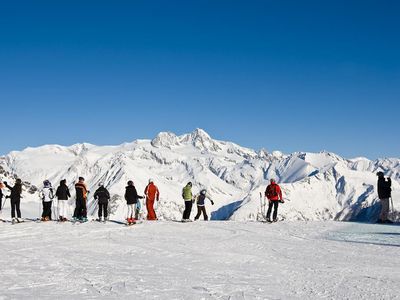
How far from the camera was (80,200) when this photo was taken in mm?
27672

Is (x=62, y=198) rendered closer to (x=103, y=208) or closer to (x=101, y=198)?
(x=101, y=198)

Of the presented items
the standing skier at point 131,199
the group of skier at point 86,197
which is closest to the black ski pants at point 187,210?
the group of skier at point 86,197

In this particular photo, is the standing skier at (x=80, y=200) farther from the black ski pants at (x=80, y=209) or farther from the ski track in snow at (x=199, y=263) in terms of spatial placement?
the ski track in snow at (x=199, y=263)

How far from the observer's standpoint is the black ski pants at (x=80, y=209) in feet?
90.7

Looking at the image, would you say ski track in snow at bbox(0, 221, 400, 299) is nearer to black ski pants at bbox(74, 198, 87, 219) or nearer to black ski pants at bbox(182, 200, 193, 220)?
black ski pants at bbox(74, 198, 87, 219)

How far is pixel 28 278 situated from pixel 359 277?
7.95 meters

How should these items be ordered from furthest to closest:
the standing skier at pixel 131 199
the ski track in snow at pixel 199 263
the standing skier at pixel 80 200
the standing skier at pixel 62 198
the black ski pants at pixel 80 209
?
the standing skier at pixel 62 198 < the black ski pants at pixel 80 209 < the standing skier at pixel 80 200 < the standing skier at pixel 131 199 < the ski track in snow at pixel 199 263

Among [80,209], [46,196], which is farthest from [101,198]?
[46,196]

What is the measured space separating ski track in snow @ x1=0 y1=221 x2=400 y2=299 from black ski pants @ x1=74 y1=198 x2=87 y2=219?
408cm

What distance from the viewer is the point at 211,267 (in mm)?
13625

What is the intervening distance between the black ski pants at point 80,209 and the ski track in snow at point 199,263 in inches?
161

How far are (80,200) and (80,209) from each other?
643 millimetres

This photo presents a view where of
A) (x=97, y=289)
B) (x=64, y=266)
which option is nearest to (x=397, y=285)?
(x=97, y=289)

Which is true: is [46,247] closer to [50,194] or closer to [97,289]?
[97,289]
